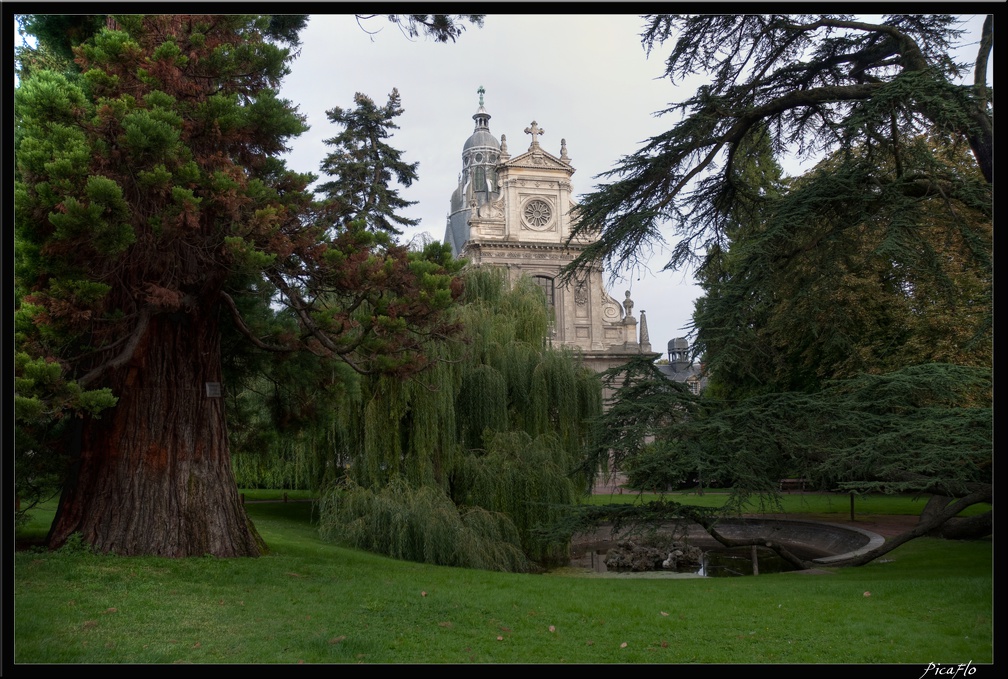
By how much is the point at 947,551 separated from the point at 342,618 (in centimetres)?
852

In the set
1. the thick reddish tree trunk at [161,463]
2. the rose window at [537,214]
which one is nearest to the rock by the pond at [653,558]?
the thick reddish tree trunk at [161,463]

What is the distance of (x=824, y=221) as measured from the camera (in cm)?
939

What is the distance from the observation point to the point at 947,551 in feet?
35.5

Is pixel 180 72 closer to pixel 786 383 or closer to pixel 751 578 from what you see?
pixel 751 578

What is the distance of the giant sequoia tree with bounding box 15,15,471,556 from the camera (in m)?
6.73

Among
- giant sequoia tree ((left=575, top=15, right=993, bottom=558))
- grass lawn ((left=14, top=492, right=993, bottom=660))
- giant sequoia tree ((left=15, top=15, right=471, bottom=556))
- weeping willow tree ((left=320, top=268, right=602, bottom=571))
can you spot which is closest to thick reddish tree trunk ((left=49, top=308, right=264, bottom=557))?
giant sequoia tree ((left=15, top=15, right=471, bottom=556))

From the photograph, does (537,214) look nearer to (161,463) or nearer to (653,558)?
(653,558)

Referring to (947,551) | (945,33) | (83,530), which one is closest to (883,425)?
(947,551)

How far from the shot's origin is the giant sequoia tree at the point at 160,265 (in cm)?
673

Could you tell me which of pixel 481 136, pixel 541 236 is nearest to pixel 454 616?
pixel 541 236

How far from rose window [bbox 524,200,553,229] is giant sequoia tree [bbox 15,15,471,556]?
85.3ft

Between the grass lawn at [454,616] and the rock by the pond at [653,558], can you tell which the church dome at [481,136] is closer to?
the rock by the pond at [653,558]

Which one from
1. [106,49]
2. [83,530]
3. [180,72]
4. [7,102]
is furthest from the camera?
[83,530]

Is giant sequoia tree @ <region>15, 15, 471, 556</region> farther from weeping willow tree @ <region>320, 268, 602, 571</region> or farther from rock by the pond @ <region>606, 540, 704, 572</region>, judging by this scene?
rock by the pond @ <region>606, 540, 704, 572</region>
